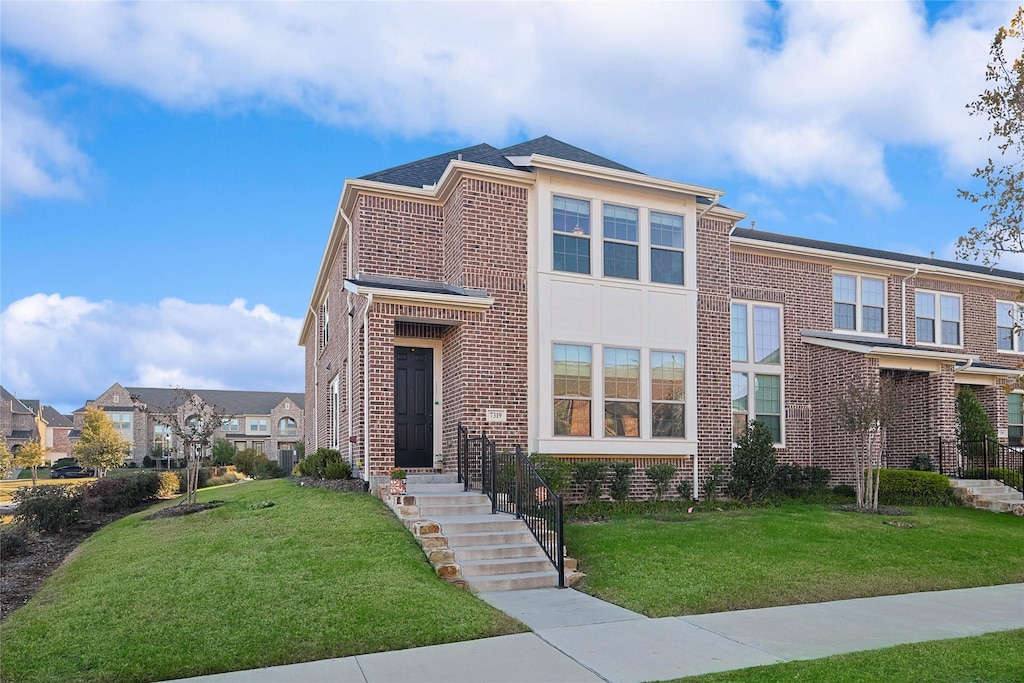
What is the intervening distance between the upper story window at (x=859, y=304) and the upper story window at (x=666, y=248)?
5.82 metres

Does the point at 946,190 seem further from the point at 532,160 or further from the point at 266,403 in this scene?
the point at 266,403

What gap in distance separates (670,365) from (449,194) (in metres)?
5.34

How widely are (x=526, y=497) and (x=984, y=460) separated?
1179cm

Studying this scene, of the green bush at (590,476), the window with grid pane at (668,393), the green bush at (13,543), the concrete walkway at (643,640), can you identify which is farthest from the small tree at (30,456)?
the concrete walkway at (643,640)

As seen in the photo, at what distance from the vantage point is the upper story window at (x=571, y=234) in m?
14.1

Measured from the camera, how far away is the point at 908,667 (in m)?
5.89

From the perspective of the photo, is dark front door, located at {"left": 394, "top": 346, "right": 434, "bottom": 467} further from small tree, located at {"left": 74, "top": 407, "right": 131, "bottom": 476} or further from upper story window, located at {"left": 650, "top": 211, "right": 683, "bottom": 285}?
small tree, located at {"left": 74, "top": 407, "right": 131, "bottom": 476}

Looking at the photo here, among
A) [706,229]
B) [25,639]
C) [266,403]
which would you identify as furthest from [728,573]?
[266,403]

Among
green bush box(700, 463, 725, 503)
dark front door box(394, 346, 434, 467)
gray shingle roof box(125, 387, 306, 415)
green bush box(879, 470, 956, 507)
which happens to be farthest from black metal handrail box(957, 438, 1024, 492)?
gray shingle roof box(125, 387, 306, 415)

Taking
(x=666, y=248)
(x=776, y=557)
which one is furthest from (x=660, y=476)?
(x=666, y=248)

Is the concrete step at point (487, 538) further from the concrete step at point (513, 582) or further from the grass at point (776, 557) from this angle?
the grass at point (776, 557)

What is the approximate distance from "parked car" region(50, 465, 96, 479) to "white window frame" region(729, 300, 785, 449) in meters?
50.5

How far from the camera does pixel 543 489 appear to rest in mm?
Result: 10164

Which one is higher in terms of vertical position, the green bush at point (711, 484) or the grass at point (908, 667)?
the green bush at point (711, 484)
